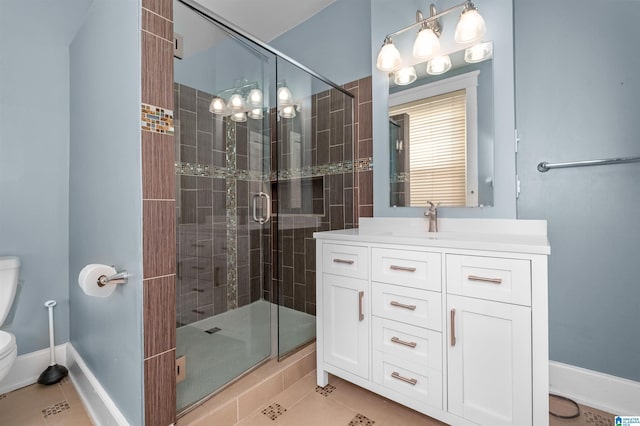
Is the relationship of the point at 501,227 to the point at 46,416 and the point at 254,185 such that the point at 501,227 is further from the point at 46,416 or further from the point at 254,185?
the point at 46,416

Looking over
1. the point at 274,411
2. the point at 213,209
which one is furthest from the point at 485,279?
the point at 213,209

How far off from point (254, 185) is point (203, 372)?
104 cm

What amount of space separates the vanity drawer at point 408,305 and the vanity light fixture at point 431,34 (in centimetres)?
137

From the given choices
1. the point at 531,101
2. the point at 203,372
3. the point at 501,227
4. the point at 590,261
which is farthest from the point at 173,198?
the point at 590,261

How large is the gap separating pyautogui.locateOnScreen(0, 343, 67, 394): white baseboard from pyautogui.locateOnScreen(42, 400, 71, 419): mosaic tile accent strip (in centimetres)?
37

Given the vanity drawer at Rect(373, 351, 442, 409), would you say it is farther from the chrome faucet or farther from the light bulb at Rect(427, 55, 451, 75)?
the light bulb at Rect(427, 55, 451, 75)

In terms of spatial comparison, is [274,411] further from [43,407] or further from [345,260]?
[43,407]

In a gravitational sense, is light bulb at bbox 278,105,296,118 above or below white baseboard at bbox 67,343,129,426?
above

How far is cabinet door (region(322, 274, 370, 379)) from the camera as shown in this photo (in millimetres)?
1573

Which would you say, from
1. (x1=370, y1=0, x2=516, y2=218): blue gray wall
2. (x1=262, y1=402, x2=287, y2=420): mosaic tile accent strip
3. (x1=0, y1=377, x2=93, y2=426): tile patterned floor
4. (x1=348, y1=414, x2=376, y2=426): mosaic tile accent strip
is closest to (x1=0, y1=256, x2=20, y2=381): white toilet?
(x1=0, y1=377, x2=93, y2=426): tile patterned floor

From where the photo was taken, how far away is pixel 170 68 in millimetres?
1265

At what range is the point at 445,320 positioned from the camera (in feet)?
4.33

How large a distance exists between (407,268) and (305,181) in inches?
41.9

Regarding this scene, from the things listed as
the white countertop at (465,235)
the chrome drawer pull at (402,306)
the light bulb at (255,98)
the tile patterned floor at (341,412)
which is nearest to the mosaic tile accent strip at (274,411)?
the tile patterned floor at (341,412)
